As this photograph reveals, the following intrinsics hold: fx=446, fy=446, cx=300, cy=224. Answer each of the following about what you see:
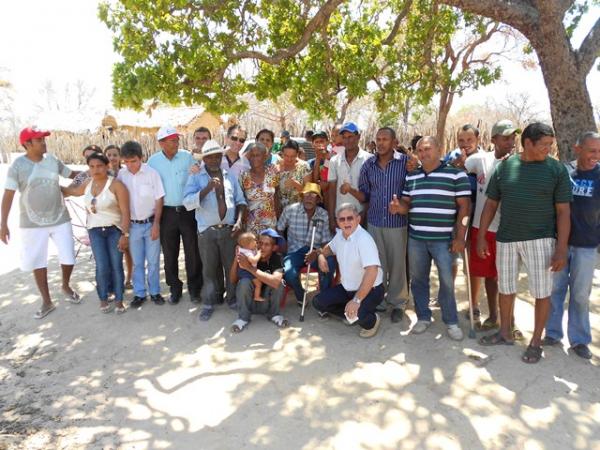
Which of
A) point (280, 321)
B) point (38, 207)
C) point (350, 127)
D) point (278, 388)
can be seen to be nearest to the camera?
point (278, 388)

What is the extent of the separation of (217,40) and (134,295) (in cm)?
436

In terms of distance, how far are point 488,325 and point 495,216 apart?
1.13 meters

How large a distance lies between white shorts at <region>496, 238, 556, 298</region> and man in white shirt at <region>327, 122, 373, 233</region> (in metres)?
1.64

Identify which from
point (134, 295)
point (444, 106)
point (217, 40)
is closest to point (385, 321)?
point (134, 295)

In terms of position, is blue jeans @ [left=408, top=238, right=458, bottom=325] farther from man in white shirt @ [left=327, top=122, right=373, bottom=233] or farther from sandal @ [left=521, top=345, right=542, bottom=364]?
man in white shirt @ [left=327, top=122, right=373, bottom=233]

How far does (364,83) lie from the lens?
754cm

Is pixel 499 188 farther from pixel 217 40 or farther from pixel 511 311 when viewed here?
pixel 217 40

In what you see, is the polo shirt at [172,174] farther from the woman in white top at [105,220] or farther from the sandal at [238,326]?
the sandal at [238,326]

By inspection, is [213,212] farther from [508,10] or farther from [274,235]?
[508,10]

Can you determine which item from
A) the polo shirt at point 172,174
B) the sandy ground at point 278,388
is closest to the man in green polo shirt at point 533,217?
the sandy ground at point 278,388

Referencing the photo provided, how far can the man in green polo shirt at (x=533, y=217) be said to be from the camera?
143 inches

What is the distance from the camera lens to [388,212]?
15.4ft

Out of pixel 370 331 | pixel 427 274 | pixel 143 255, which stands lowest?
pixel 370 331

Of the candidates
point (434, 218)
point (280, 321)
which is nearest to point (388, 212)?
point (434, 218)
